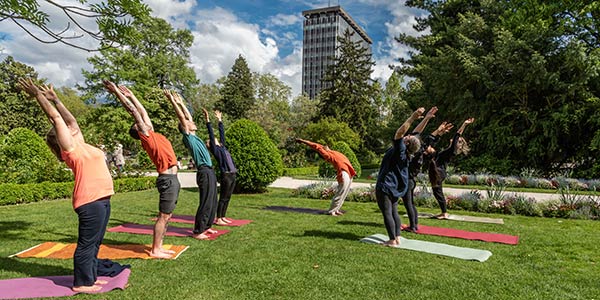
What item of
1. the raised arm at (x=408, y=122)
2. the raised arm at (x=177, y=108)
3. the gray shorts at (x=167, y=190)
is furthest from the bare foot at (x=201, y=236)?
the raised arm at (x=408, y=122)

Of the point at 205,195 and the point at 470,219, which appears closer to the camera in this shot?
the point at 205,195

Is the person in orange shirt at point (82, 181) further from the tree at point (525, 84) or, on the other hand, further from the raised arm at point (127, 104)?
the tree at point (525, 84)

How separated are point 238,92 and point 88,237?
47.3 metres

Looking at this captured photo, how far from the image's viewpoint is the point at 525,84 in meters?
18.7

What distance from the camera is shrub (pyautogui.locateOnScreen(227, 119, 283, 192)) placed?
1349cm

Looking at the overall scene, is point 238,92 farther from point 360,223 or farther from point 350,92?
point 360,223

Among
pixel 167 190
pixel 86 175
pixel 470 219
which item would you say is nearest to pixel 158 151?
pixel 167 190

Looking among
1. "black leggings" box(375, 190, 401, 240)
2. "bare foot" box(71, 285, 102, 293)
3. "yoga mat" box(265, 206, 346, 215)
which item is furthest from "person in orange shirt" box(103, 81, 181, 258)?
"yoga mat" box(265, 206, 346, 215)

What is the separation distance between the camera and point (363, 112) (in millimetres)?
43500

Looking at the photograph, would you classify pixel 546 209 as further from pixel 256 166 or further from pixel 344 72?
pixel 344 72

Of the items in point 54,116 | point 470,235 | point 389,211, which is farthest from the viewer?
point 470,235

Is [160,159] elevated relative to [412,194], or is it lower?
elevated

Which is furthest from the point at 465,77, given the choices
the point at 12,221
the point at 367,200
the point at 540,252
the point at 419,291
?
the point at 12,221

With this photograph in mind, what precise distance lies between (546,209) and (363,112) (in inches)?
1351
